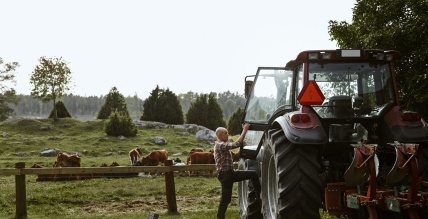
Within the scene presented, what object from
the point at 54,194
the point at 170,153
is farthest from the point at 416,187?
the point at 170,153

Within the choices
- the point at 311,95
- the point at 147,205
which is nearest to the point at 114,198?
the point at 147,205

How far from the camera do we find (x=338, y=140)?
23.0 ft

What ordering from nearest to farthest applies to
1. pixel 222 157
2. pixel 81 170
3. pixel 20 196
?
pixel 222 157
pixel 20 196
pixel 81 170

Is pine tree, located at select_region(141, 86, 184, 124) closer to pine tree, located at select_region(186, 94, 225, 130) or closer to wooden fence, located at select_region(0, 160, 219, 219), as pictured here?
pine tree, located at select_region(186, 94, 225, 130)

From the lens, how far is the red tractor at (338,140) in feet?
18.9

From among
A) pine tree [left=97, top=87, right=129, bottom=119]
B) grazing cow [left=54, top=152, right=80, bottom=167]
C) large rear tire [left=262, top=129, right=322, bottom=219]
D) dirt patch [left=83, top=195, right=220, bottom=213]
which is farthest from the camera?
pine tree [left=97, top=87, right=129, bottom=119]

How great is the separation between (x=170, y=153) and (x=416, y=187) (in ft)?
127

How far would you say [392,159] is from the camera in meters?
6.97

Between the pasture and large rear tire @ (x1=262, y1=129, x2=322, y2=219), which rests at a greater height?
large rear tire @ (x1=262, y1=129, x2=322, y2=219)

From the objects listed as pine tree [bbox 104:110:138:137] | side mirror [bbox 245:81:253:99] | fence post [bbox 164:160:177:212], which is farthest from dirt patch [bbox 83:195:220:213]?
pine tree [bbox 104:110:138:137]

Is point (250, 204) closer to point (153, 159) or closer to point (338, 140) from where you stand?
point (338, 140)

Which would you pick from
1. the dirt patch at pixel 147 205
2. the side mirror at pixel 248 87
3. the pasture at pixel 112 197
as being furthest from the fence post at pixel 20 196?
the side mirror at pixel 248 87

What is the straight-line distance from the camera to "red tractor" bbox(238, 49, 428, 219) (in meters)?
5.76

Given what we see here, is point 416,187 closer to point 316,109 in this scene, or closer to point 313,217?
point 313,217
